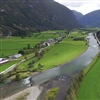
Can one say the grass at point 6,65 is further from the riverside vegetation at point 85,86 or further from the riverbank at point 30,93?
the riverside vegetation at point 85,86

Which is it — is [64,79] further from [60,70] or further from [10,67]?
[10,67]

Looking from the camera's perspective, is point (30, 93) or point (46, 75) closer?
point (30, 93)

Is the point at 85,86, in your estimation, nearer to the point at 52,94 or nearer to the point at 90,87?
the point at 90,87

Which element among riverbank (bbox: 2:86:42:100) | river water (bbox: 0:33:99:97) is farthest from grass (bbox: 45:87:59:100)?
river water (bbox: 0:33:99:97)

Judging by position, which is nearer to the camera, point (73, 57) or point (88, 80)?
point (88, 80)

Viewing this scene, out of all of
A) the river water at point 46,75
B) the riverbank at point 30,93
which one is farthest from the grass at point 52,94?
the river water at point 46,75

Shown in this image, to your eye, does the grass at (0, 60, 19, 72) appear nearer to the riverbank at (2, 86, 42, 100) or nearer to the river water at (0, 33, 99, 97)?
the river water at (0, 33, 99, 97)

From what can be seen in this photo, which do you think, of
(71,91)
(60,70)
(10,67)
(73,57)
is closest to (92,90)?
(71,91)

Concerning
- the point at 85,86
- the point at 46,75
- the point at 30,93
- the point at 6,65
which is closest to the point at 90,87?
the point at 85,86
